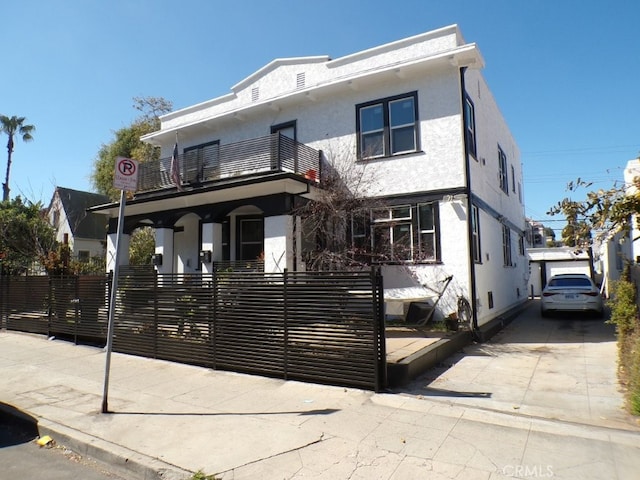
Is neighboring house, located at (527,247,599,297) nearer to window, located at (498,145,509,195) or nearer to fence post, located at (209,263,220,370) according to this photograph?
window, located at (498,145,509,195)

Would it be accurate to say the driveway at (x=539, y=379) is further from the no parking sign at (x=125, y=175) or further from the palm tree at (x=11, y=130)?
the palm tree at (x=11, y=130)

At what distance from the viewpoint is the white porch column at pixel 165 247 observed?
13844mm

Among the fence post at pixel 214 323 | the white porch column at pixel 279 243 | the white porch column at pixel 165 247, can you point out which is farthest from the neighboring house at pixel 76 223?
the fence post at pixel 214 323

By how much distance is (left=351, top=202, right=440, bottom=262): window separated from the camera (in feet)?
36.9

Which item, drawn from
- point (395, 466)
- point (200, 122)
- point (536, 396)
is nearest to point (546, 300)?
point (536, 396)

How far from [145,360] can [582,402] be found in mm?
7878

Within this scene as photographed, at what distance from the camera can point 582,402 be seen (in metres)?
5.89

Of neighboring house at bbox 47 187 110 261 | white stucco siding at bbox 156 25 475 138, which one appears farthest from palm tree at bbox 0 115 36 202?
white stucco siding at bbox 156 25 475 138

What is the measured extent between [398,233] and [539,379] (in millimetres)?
5520

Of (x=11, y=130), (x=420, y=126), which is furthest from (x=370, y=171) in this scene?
(x=11, y=130)

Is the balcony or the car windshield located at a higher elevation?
the balcony

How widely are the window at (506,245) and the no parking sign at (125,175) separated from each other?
13496 millimetres

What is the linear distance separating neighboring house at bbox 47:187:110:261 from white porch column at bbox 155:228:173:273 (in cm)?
1860

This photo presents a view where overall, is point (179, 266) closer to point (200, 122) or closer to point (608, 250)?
point (200, 122)
